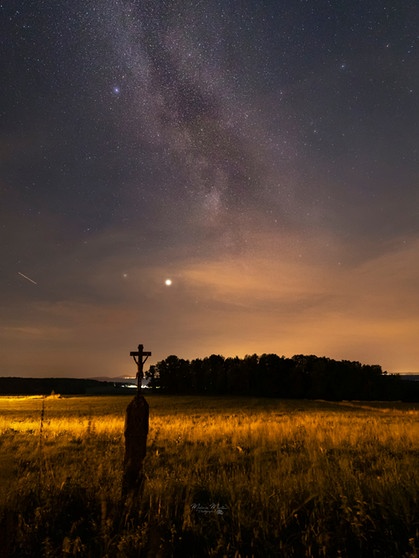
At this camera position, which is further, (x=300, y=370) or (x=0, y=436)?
(x=300, y=370)

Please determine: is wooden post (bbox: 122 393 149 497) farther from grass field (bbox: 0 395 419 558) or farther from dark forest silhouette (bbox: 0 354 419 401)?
dark forest silhouette (bbox: 0 354 419 401)

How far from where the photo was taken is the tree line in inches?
3360

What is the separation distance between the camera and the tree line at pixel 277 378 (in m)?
85.3

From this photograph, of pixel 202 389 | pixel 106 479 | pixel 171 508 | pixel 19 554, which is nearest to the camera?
pixel 19 554

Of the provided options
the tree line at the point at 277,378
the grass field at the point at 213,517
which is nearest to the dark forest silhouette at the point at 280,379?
the tree line at the point at 277,378

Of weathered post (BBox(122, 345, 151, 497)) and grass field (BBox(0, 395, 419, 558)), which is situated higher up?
weathered post (BBox(122, 345, 151, 497))

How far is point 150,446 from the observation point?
13281 millimetres

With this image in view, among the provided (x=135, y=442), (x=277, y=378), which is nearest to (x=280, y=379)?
(x=277, y=378)

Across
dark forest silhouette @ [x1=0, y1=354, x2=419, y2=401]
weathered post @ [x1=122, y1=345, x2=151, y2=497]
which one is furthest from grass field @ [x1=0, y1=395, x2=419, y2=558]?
dark forest silhouette @ [x1=0, y1=354, x2=419, y2=401]

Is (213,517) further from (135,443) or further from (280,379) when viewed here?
(280,379)

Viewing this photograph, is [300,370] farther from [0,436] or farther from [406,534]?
[406,534]

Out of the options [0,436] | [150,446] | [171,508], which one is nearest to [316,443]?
[150,446]

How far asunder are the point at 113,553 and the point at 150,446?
366 inches

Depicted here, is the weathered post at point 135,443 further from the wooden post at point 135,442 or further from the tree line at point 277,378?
the tree line at point 277,378
